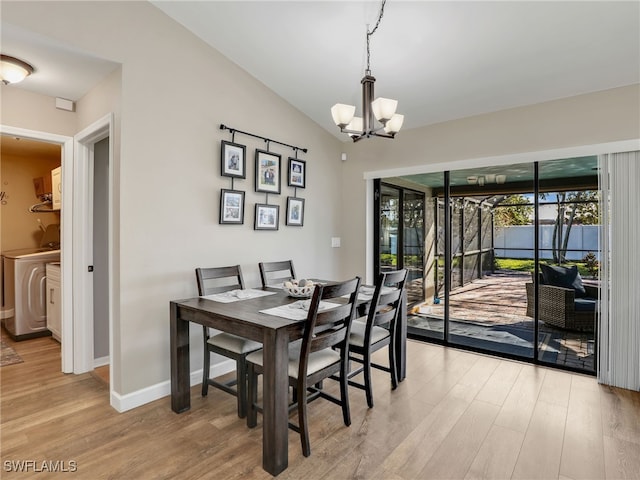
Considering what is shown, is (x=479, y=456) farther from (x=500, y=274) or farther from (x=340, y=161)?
(x=340, y=161)

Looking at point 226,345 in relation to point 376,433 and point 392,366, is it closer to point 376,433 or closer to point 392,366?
point 376,433

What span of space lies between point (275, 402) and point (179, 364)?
3.31 ft

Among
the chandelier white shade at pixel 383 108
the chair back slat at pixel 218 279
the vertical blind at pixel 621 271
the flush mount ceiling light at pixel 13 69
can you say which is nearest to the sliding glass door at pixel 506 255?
the vertical blind at pixel 621 271

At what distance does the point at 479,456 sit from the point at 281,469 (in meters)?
1.14

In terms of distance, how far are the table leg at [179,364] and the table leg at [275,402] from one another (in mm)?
904

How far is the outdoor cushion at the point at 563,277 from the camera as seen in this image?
3404 millimetres

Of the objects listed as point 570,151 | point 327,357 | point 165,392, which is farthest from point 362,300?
point 570,151

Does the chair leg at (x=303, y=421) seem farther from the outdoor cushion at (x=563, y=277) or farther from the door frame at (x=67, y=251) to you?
the outdoor cushion at (x=563, y=277)

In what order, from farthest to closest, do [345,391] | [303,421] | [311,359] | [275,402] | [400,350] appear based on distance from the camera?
[400,350] < [345,391] < [311,359] < [303,421] < [275,402]

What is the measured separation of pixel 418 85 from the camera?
3287 mm

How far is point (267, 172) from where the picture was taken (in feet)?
11.8

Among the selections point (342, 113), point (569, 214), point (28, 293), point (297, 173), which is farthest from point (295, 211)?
point (28, 293)

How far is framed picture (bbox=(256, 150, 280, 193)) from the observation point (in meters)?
3.49

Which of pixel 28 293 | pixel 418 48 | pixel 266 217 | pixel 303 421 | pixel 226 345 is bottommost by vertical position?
pixel 303 421
